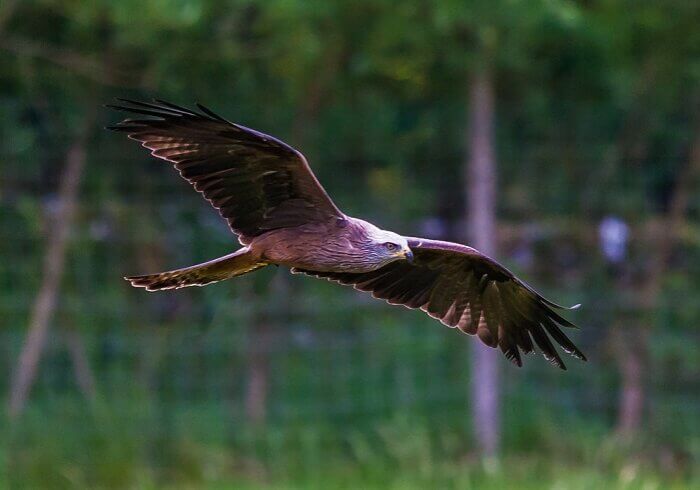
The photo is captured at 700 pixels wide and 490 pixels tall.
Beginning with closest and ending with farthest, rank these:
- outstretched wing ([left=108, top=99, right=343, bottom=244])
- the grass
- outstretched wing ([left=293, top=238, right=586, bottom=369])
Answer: outstretched wing ([left=108, top=99, right=343, bottom=244])
outstretched wing ([left=293, top=238, right=586, bottom=369])
the grass

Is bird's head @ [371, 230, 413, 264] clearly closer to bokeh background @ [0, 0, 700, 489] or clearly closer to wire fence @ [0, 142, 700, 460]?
bokeh background @ [0, 0, 700, 489]

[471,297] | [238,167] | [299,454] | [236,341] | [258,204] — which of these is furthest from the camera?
[236,341]

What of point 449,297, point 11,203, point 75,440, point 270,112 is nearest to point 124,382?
point 75,440

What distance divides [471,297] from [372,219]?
2.61m

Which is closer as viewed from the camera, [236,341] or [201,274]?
[201,274]

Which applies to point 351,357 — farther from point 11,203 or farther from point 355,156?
point 11,203

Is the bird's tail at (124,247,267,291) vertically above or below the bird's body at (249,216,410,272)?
below

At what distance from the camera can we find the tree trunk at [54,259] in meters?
9.14

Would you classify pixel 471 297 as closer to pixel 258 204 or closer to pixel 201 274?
pixel 258 204

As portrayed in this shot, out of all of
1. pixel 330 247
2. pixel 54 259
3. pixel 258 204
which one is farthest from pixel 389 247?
pixel 54 259

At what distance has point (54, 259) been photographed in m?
9.24

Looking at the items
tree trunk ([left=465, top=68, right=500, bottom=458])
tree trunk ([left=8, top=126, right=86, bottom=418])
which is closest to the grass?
tree trunk ([left=465, top=68, right=500, bottom=458])

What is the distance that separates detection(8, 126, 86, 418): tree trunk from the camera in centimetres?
914

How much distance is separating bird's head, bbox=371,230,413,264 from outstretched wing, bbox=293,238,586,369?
696 millimetres
